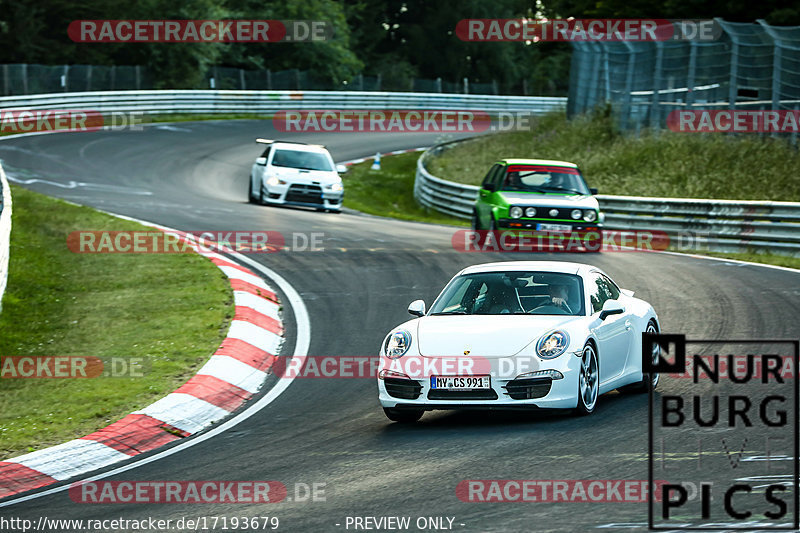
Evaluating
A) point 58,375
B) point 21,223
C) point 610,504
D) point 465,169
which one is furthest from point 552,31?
point 610,504

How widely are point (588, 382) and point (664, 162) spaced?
21.5 meters

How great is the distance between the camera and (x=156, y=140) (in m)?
39.5

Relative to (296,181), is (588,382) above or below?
above

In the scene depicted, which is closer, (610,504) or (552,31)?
(610,504)

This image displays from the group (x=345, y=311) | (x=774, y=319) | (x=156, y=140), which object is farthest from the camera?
(x=156, y=140)

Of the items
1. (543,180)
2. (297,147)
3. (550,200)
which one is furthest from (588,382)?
(297,147)

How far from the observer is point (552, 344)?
8.85 metres

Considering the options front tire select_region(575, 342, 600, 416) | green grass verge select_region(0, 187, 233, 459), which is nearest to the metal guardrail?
green grass verge select_region(0, 187, 233, 459)

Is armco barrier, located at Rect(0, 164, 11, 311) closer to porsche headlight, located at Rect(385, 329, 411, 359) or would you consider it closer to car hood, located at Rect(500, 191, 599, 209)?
porsche headlight, located at Rect(385, 329, 411, 359)

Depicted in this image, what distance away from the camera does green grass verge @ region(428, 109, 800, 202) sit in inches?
1037

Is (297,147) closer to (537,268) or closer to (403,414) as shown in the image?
(537,268)

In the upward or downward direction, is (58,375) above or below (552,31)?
below

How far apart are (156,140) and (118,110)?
6.71 meters

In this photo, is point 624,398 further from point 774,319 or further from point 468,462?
point 774,319
